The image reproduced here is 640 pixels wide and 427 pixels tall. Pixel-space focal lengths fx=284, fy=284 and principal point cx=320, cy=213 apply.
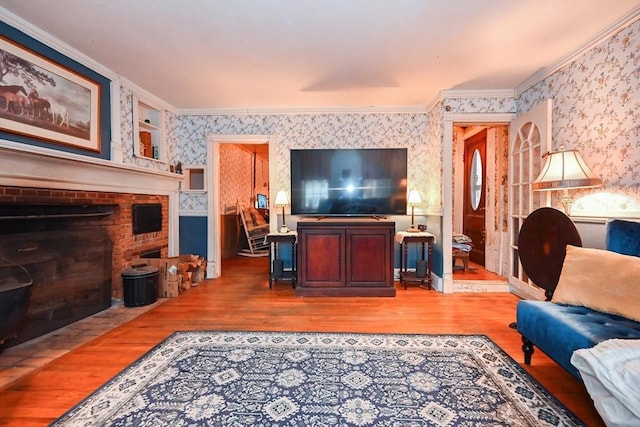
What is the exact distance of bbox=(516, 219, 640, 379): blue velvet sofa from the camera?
4.65 feet

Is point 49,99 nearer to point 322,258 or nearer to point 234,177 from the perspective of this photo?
point 322,258

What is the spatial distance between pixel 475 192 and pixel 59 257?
18.0ft

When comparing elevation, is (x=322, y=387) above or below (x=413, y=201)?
below

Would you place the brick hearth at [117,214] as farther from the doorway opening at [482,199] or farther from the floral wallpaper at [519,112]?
the doorway opening at [482,199]

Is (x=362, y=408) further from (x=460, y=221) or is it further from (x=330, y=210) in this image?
(x=460, y=221)

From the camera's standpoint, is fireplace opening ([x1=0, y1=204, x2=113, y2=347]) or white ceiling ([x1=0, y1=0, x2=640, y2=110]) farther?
fireplace opening ([x1=0, y1=204, x2=113, y2=347])

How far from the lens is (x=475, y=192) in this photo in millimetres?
4797

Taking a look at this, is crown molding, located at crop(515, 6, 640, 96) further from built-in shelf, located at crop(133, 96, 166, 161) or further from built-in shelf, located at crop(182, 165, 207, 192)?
built-in shelf, located at crop(133, 96, 166, 161)

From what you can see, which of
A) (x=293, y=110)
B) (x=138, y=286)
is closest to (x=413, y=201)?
(x=293, y=110)

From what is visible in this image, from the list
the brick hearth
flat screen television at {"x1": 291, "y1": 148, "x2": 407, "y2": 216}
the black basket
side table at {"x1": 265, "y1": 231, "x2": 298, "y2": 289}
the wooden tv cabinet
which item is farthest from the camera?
flat screen television at {"x1": 291, "y1": 148, "x2": 407, "y2": 216}

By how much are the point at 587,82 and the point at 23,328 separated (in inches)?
199

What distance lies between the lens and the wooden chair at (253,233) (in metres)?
6.13

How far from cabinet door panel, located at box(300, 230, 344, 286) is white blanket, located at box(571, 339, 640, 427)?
2311 millimetres

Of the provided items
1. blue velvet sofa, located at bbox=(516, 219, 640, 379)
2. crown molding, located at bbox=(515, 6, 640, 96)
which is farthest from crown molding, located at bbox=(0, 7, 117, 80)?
crown molding, located at bbox=(515, 6, 640, 96)
